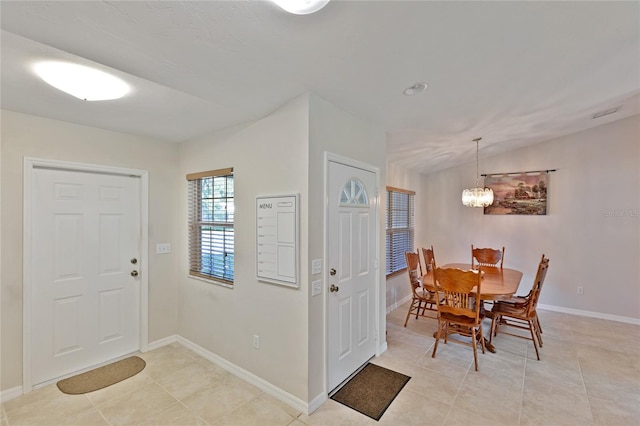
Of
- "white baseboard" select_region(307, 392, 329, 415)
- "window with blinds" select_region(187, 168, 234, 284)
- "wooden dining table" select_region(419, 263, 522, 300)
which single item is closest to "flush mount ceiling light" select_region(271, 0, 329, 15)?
"window with blinds" select_region(187, 168, 234, 284)

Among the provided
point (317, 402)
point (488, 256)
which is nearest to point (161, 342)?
point (317, 402)

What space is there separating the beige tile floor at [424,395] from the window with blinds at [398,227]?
1565 millimetres

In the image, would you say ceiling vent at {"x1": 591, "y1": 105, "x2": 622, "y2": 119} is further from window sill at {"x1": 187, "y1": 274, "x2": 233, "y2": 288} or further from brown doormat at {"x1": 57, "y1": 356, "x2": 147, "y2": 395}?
brown doormat at {"x1": 57, "y1": 356, "x2": 147, "y2": 395}

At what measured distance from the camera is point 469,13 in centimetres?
155

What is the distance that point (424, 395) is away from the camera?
8.02 ft

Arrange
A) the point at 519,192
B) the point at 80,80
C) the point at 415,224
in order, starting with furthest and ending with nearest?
1. the point at 415,224
2. the point at 519,192
3. the point at 80,80

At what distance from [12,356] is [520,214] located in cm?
664

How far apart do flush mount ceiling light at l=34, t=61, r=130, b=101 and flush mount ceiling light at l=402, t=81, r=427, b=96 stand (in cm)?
207

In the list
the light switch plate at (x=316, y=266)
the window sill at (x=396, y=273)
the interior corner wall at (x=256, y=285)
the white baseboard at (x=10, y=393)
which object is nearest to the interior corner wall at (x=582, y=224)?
the window sill at (x=396, y=273)

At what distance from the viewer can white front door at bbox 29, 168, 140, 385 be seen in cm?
255

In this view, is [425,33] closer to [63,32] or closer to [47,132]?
[63,32]

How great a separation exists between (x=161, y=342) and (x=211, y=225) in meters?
1.48

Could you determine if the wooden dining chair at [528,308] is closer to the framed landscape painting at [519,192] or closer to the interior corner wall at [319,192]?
the framed landscape painting at [519,192]

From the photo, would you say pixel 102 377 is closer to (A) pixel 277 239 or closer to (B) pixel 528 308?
(A) pixel 277 239
